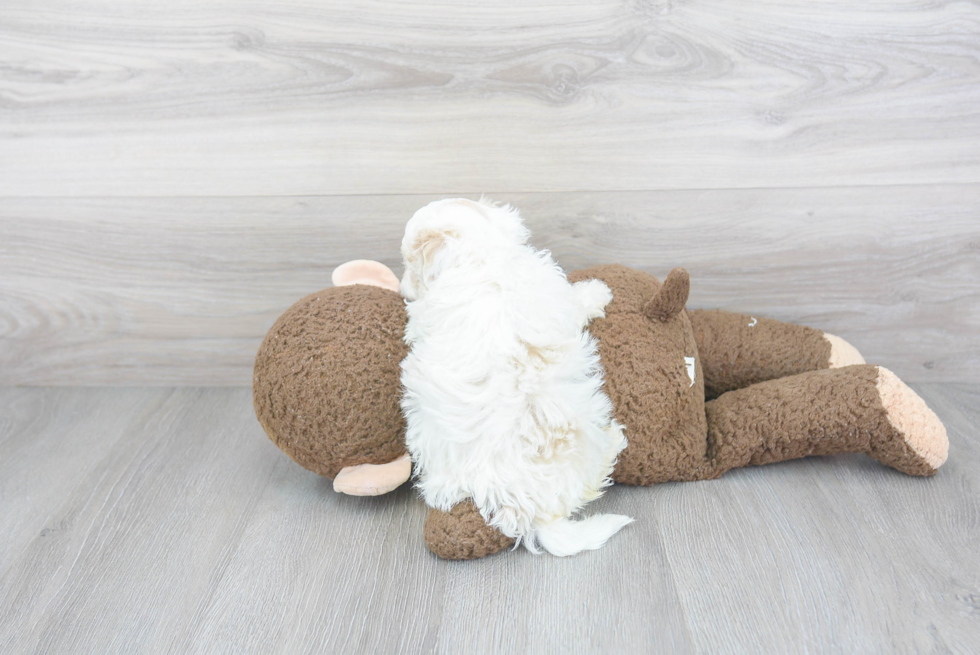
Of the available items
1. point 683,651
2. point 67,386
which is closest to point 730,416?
point 683,651

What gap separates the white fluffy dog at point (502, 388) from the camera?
0.68m

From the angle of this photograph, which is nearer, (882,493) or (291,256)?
(882,493)

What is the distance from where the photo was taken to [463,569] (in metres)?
0.69

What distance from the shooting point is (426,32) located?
2.95 feet

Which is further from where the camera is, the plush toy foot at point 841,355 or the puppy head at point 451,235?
the plush toy foot at point 841,355

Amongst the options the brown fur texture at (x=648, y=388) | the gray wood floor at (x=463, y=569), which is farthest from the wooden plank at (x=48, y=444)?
the brown fur texture at (x=648, y=388)

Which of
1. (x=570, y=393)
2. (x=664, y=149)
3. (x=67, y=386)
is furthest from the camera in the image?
(x=67, y=386)

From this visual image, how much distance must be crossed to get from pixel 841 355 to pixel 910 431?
0.15 metres

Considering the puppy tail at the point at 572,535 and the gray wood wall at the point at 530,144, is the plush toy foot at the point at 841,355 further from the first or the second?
the puppy tail at the point at 572,535

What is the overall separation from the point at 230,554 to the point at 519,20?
2.42ft

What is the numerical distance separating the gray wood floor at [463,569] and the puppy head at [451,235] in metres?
0.28

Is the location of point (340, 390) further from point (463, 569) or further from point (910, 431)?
point (910, 431)

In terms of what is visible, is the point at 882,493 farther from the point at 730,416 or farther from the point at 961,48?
the point at 961,48

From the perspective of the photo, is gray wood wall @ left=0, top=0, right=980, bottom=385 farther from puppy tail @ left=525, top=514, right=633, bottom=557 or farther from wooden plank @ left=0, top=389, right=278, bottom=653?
puppy tail @ left=525, top=514, right=633, bottom=557
